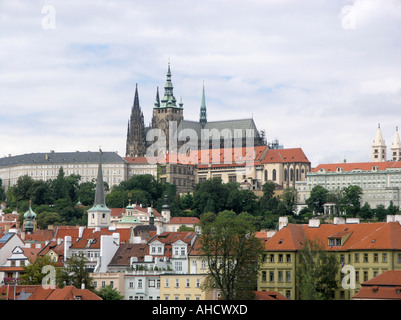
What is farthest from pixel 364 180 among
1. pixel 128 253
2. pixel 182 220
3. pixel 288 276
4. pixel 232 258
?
pixel 232 258

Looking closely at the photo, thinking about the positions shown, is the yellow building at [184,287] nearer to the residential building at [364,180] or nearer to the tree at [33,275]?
the tree at [33,275]

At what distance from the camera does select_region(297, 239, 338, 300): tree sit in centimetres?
5225

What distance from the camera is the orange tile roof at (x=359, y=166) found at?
188 m

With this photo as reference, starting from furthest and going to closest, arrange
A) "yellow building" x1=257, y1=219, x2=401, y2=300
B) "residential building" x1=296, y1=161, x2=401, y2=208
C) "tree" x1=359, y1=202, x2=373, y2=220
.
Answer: "residential building" x1=296, y1=161, x2=401, y2=208 < "tree" x1=359, y1=202, x2=373, y2=220 < "yellow building" x1=257, y1=219, x2=401, y2=300

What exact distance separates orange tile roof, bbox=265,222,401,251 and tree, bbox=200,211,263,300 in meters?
2.30

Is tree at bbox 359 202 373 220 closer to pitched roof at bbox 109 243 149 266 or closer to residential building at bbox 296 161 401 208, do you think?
residential building at bbox 296 161 401 208

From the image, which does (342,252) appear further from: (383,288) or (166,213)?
(166,213)

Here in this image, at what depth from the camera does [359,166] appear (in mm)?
191000

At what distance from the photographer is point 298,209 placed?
180m

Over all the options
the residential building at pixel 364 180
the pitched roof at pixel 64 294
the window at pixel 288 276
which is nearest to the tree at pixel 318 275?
the window at pixel 288 276

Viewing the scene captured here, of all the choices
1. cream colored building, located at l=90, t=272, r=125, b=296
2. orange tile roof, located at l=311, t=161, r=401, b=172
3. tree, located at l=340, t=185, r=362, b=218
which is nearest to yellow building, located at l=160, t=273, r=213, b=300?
cream colored building, located at l=90, t=272, r=125, b=296

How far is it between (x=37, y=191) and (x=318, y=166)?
54.4m

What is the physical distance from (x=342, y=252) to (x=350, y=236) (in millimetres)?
1644
